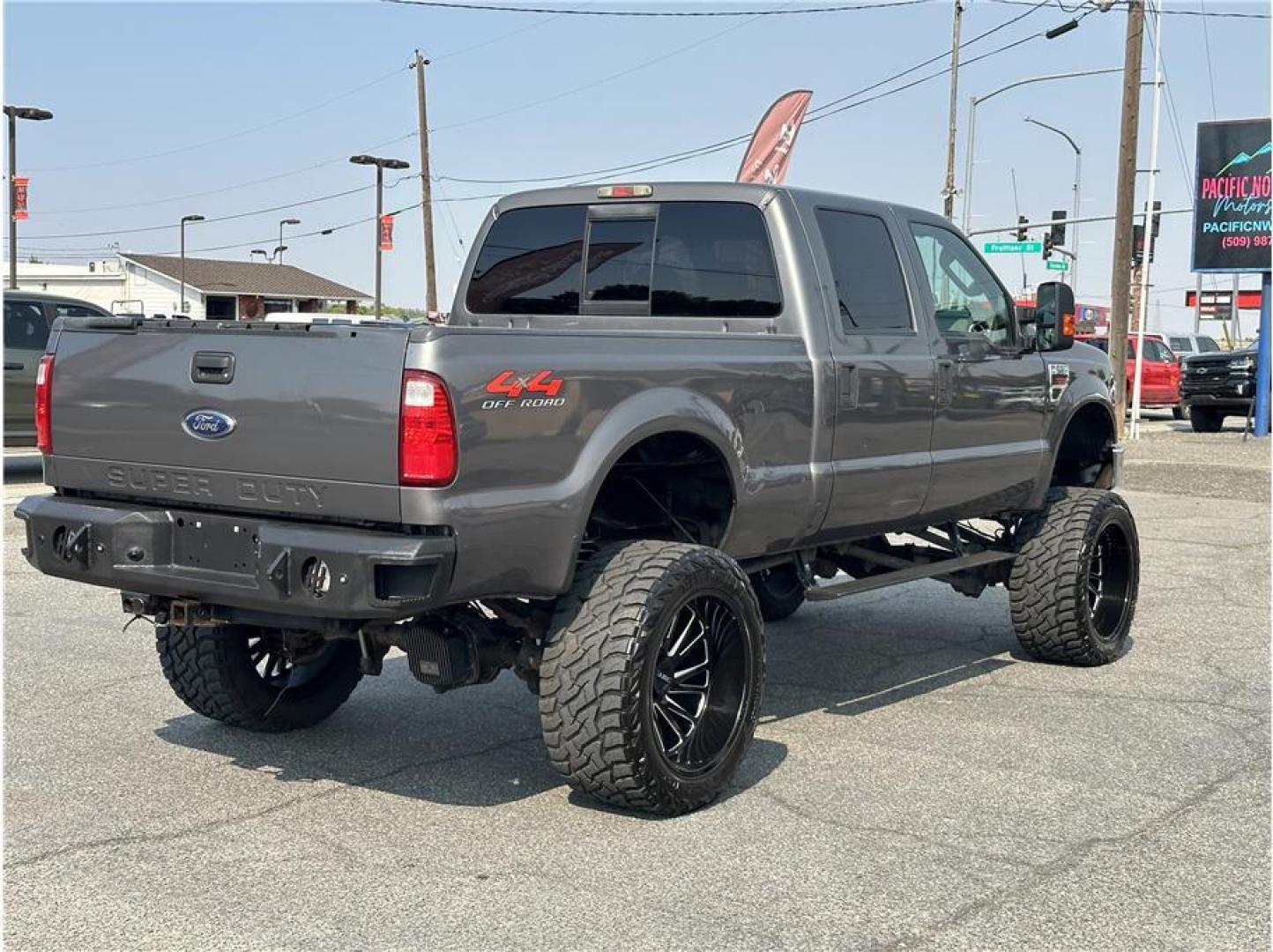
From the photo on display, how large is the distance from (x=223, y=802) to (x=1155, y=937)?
2976 mm

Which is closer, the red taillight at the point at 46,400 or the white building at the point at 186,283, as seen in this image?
the red taillight at the point at 46,400

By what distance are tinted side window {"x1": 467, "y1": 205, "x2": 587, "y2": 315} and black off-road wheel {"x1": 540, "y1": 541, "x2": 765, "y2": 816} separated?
1.79 meters

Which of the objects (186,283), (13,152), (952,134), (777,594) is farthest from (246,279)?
(777,594)

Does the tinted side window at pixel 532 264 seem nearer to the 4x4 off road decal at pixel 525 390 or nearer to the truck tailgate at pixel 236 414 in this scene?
the 4x4 off road decal at pixel 525 390

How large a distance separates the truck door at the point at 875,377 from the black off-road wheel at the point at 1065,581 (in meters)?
1.11

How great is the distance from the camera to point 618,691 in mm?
4684

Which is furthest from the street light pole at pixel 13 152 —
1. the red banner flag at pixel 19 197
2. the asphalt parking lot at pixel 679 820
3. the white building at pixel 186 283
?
the asphalt parking lot at pixel 679 820

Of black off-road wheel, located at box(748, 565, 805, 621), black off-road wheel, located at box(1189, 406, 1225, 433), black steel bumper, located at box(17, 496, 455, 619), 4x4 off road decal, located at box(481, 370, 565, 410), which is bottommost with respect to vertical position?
black off-road wheel, located at box(748, 565, 805, 621)

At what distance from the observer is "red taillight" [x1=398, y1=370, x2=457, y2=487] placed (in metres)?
4.32

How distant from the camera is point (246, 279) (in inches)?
3140

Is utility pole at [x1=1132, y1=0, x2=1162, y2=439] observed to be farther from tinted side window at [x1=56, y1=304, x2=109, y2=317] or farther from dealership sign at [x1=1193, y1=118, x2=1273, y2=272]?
tinted side window at [x1=56, y1=304, x2=109, y2=317]

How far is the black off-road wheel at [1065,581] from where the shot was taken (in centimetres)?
728

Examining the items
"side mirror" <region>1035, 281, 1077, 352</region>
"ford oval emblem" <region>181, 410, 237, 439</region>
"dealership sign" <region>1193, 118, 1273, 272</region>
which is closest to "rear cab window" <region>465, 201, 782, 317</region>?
"side mirror" <region>1035, 281, 1077, 352</region>

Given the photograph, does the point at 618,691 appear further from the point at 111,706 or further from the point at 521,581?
the point at 111,706
